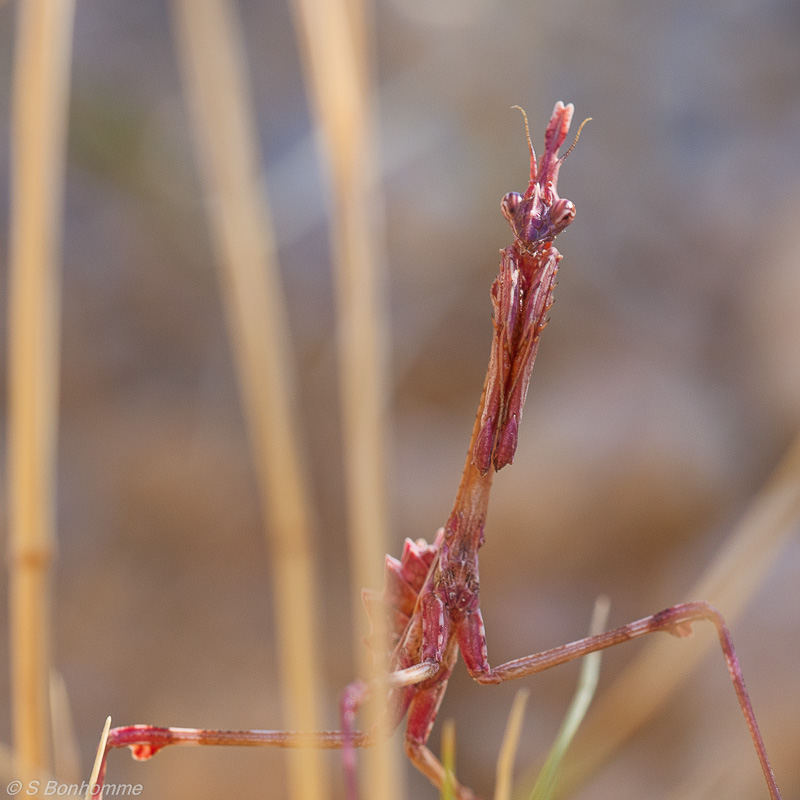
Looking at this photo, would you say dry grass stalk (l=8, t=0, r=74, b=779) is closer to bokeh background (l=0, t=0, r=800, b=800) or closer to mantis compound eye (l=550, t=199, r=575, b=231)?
mantis compound eye (l=550, t=199, r=575, b=231)

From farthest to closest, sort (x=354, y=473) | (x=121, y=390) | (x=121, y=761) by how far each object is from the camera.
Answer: (x=121, y=390) < (x=121, y=761) < (x=354, y=473)

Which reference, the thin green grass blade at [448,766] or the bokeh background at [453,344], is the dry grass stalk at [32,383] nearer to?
the thin green grass blade at [448,766]

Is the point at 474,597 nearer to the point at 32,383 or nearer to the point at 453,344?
the point at 32,383

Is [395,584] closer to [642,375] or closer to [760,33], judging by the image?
[642,375]

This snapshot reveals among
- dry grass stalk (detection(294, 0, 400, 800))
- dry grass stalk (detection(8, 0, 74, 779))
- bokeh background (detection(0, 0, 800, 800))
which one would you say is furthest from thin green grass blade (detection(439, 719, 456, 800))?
bokeh background (detection(0, 0, 800, 800))

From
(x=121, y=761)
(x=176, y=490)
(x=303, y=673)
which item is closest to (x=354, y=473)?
(x=303, y=673)

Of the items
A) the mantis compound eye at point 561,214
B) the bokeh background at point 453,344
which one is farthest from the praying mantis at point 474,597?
the bokeh background at point 453,344

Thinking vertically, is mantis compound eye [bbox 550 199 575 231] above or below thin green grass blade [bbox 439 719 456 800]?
above
